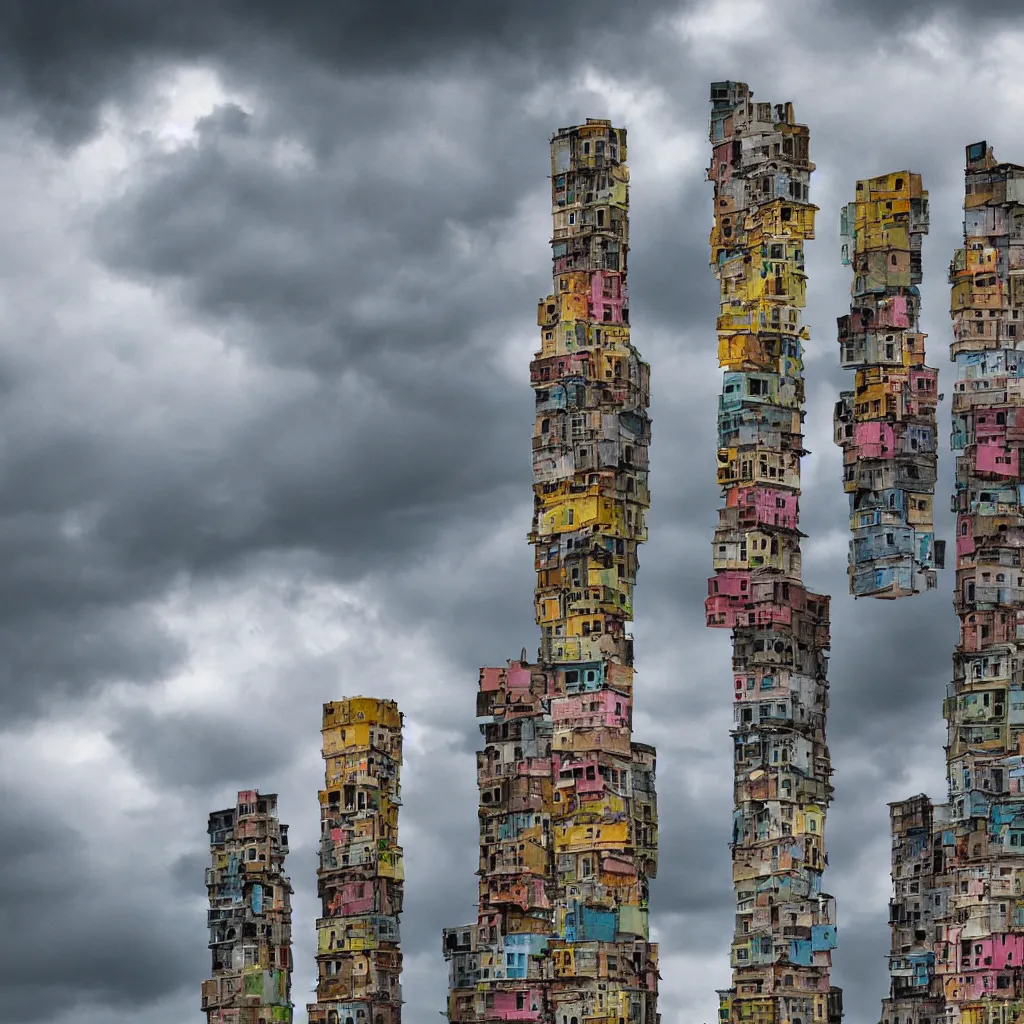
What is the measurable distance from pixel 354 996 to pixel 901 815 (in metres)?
19.2

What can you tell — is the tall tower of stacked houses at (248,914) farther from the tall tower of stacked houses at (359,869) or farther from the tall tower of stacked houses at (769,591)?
the tall tower of stacked houses at (769,591)

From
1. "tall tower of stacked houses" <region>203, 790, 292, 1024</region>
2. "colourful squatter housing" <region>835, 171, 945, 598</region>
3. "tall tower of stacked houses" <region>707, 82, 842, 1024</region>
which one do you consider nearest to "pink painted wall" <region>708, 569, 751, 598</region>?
"tall tower of stacked houses" <region>707, 82, 842, 1024</region>

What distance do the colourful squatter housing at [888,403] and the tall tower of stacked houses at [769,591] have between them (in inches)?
90.3

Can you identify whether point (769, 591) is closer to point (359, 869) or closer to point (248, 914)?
point (359, 869)

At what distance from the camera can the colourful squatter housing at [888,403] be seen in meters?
111

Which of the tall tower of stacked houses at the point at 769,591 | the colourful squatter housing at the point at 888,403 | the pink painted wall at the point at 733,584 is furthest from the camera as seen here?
the colourful squatter housing at the point at 888,403

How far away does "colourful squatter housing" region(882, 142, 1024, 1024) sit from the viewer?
4294 inches

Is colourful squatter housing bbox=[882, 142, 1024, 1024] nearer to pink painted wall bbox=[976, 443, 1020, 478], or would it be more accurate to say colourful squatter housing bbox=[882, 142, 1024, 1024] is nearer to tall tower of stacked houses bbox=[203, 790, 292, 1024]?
pink painted wall bbox=[976, 443, 1020, 478]

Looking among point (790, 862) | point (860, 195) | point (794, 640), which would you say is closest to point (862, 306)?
point (860, 195)

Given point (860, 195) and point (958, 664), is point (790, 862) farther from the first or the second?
point (860, 195)

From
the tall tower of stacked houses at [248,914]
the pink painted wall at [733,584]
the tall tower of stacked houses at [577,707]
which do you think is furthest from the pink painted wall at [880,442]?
the tall tower of stacked houses at [248,914]

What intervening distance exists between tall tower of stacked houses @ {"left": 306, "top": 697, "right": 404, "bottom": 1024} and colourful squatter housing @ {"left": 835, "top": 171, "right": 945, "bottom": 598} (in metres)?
17.0

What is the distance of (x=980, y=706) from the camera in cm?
11106

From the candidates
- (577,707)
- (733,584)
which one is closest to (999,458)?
(733,584)
